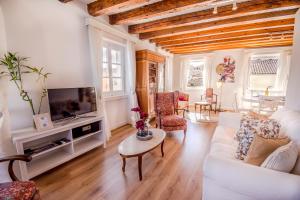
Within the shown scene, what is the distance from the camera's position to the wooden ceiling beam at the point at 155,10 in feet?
7.53

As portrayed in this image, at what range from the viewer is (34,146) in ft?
6.73

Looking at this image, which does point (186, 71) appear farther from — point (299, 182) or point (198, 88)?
point (299, 182)

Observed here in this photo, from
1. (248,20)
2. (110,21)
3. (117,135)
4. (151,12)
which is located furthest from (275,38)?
(117,135)

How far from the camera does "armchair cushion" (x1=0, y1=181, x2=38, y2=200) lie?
106 cm

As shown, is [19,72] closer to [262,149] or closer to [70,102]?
[70,102]

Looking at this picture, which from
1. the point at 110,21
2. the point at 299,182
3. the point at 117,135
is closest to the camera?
the point at 299,182

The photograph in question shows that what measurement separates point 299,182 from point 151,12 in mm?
2820

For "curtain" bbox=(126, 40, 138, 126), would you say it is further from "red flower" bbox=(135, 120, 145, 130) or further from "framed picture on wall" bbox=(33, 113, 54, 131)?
"framed picture on wall" bbox=(33, 113, 54, 131)

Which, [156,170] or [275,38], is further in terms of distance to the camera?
[275,38]

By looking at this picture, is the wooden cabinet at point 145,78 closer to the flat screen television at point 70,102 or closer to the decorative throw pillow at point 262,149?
the flat screen television at point 70,102

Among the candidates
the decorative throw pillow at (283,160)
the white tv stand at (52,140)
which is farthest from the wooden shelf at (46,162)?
the decorative throw pillow at (283,160)

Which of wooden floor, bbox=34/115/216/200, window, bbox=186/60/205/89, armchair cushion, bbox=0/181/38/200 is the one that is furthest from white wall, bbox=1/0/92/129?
window, bbox=186/60/205/89

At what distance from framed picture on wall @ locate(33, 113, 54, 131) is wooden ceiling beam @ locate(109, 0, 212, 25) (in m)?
2.26

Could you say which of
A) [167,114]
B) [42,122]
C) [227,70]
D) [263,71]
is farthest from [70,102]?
[263,71]
